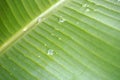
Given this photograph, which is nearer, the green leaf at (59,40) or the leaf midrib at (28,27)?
the green leaf at (59,40)

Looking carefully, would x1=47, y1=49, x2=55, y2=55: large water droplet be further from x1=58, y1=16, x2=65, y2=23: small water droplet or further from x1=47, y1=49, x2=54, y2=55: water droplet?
x1=58, y1=16, x2=65, y2=23: small water droplet

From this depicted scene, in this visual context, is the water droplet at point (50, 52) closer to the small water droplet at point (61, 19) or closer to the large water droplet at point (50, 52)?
the large water droplet at point (50, 52)

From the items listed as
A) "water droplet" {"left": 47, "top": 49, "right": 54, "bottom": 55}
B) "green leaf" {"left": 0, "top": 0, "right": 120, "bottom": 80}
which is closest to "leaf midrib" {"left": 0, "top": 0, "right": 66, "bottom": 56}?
"green leaf" {"left": 0, "top": 0, "right": 120, "bottom": 80}

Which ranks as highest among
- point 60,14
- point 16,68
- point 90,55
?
point 60,14

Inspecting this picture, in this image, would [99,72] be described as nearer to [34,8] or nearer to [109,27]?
[109,27]

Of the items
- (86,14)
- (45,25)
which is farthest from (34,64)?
(86,14)

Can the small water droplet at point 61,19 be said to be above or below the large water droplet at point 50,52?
above

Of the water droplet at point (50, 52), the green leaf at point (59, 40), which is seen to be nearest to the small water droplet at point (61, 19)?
the green leaf at point (59, 40)

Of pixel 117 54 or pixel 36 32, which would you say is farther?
pixel 36 32
